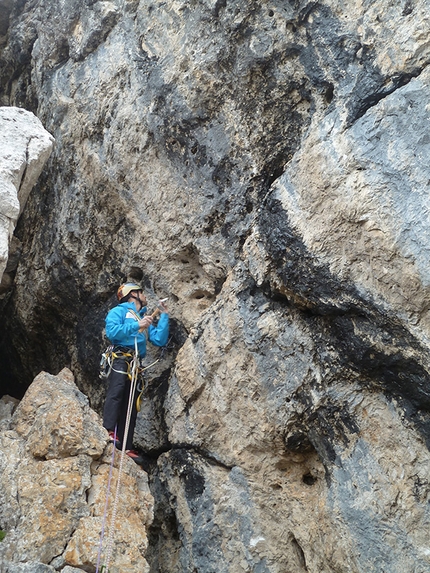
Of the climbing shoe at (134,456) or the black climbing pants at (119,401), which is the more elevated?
the black climbing pants at (119,401)

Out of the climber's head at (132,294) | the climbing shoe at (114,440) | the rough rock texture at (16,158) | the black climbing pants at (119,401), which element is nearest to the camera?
the climbing shoe at (114,440)

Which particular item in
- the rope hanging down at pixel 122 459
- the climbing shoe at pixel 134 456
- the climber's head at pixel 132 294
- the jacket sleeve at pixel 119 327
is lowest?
the climbing shoe at pixel 134 456

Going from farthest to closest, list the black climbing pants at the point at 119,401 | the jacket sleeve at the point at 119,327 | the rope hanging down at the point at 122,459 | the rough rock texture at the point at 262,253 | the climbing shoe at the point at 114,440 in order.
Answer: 1. the jacket sleeve at the point at 119,327
2. the black climbing pants at the point at 119,401
3. the climbing shoe at the point at 114,440
4. the rough rock texture at the point at 262,253
5. the rope hanging down at the point at 122,459

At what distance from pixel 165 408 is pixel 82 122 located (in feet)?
13.7

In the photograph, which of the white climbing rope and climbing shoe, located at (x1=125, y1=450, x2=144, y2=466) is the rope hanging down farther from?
climbing shoe, located at (x1=125, y1=450, x2=144, y2=466)

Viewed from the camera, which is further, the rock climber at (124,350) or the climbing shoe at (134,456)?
the rock climber at (124,350)

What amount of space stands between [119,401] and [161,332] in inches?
38.4

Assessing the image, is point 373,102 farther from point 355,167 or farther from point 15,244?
point 15,244

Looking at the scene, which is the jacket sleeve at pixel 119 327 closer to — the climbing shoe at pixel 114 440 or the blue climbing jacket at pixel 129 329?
the blue climbing jacket at pixel 129 329

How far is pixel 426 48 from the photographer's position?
5.47 m

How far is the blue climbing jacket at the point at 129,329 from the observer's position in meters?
7.52

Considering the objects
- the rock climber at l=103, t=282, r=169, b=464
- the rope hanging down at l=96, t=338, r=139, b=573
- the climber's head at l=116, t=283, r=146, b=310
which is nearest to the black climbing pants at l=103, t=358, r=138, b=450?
the rock climber at l=103, t=282, r=169, b=464

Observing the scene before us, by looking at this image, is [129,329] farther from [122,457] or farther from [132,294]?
[122,457]

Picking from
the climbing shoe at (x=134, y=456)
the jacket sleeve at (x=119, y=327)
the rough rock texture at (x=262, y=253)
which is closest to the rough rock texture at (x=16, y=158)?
the rough rock texture at (x=262, y=253)
